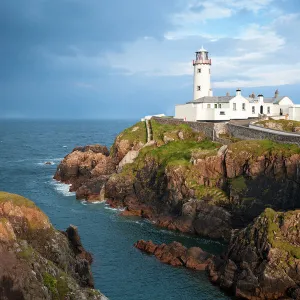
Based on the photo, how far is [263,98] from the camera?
101 meters

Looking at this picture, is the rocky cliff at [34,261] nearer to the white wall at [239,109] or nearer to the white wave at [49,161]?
the white wall at [239,109]

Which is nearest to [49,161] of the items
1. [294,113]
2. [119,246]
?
[294,113]

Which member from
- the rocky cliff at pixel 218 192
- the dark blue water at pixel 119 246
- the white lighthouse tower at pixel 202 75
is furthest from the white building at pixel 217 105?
the dark blue water at pixel 119 246

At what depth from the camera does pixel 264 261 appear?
43656 mm

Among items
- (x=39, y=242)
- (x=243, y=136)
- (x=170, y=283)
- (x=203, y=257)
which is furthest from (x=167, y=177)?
(x=39, y=242)

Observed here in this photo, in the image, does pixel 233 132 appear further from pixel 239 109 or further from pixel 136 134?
pixel 136 134

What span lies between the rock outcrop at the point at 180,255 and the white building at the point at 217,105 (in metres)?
45.4

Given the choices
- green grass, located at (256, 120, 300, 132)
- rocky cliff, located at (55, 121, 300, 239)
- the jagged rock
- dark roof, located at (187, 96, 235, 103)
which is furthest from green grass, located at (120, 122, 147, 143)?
green grass, located at (256, 120, 300, 132)

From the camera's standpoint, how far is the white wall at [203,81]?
102812 mm

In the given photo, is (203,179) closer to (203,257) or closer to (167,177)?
(167,177)

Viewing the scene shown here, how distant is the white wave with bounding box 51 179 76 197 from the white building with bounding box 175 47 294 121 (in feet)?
95.7

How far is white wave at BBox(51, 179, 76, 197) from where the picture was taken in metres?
82.1

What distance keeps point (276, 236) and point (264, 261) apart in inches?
119

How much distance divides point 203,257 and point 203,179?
19.6m
